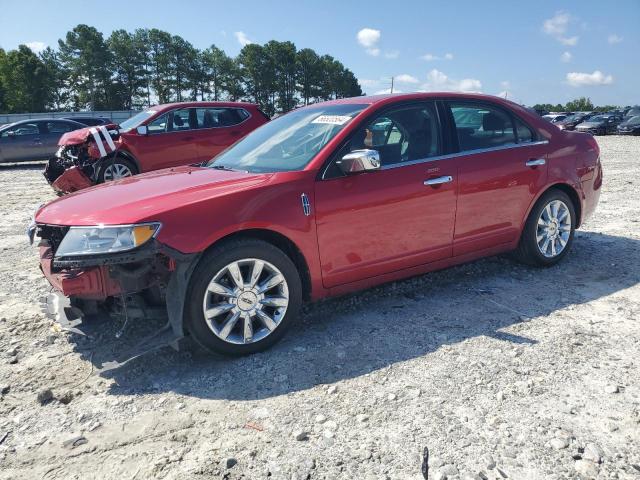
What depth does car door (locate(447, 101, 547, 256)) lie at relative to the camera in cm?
405

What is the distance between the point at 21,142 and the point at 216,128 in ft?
28.4

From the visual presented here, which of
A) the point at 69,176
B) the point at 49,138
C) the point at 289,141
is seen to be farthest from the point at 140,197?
the point at 49,138

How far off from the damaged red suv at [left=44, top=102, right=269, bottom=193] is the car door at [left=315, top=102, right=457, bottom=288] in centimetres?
619

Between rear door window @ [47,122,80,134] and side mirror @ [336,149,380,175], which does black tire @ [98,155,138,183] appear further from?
rear door window @ [47,122,80,134]

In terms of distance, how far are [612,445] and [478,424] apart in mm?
593

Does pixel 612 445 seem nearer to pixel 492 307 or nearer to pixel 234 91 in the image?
pixel 492 307

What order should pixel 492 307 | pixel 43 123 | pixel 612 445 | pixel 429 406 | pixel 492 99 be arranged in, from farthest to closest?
1. pixel 43 123
2. pixel 492 99
3. pixel 492 307
4. pixel 429 406
5. pixel 612 445

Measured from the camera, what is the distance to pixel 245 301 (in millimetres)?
3146

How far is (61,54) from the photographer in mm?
72688

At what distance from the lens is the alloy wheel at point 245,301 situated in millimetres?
3066

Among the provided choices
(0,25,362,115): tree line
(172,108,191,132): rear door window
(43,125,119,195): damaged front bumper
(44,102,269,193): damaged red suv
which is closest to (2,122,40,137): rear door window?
(44,102,269,193): damaged red suv

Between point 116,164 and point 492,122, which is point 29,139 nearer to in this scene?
point 116,164

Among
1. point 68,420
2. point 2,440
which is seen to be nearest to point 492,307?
point 68,420

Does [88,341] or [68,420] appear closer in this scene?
[68,420]
